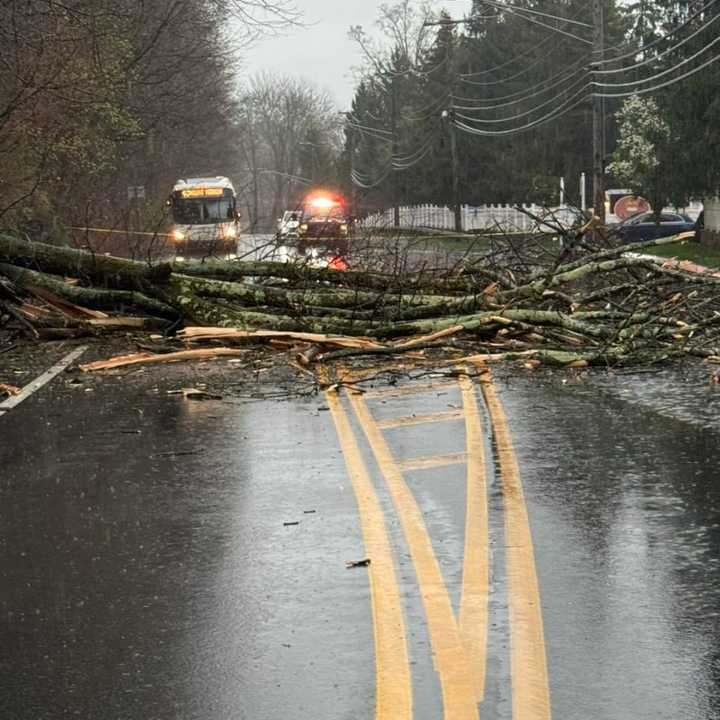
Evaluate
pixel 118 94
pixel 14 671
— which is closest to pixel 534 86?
pixel 118 94

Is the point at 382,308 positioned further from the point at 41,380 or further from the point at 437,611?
the point at 437,611

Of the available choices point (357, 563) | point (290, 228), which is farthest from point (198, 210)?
point (357, 563)

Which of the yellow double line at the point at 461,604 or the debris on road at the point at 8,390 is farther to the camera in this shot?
the debris on road at the point at 8,390

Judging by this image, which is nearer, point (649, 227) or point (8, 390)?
point (8, 390)

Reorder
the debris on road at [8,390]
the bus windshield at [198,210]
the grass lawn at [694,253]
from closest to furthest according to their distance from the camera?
the debris on road at [8,390], the grass lawn at [694,253], the bus windshield at [198,210]

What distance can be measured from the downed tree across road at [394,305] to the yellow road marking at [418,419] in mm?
3234

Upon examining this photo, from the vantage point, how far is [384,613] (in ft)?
18.6

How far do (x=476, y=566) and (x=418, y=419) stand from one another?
466cm

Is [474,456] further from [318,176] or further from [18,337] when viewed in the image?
[318,176]

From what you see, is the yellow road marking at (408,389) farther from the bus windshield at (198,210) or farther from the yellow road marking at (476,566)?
the bus windshield at (198,210)

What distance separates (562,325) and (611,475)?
6418 mm

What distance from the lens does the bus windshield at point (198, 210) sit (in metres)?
53.2

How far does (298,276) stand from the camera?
1689 cm

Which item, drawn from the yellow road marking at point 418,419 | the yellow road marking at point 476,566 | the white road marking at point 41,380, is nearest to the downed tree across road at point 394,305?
the white road marking at point 41,380
